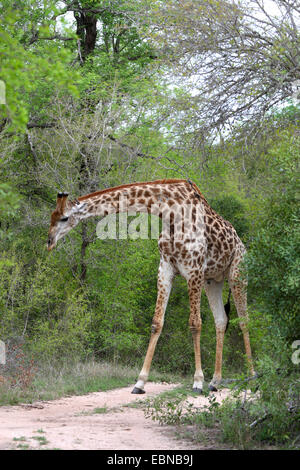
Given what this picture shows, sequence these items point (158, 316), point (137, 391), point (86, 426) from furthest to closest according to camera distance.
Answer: point (158, 316), point (137, 391), point (86, 426)

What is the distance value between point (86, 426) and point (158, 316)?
261 centimetres

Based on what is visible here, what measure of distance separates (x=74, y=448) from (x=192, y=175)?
8214mm

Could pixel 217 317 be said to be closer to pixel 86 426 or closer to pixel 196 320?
pixel 196 320

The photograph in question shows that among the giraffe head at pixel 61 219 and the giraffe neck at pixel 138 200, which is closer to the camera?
the giraffe head at pixel 61 219

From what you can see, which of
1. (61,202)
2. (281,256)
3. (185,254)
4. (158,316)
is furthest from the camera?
(185,254)

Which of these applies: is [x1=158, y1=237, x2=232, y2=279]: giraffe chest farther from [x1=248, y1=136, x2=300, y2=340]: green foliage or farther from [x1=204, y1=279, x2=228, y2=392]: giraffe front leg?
[x1=248, y1=136, x2=300, y2=340]: green foliage

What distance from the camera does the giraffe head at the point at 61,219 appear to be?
7770mm

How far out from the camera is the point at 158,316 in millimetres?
8297

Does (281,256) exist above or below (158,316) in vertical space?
above

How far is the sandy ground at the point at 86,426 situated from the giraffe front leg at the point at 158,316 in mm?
198

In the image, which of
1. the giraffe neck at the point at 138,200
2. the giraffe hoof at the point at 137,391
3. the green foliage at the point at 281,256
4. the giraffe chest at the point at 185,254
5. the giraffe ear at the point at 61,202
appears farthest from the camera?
the giraffe chest at the point at 185,254

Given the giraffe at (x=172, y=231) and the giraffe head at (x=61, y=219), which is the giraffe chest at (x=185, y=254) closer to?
the giraffe at (x=172, y=231)

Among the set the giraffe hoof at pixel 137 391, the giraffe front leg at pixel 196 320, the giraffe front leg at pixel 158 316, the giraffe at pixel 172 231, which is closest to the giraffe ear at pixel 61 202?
the giraffe at pixel 172 231

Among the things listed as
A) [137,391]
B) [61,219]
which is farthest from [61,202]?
[137,391]
